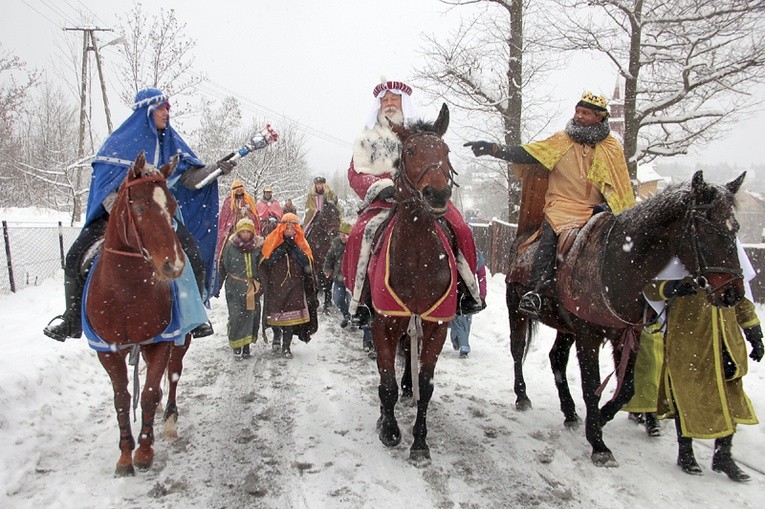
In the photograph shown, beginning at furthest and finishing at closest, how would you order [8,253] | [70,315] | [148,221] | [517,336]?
1. [8,253]
2. [517,336]
3. [70,315]
4. [148,221]

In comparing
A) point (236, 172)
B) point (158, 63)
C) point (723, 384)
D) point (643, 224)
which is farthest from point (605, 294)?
point (236, 172)

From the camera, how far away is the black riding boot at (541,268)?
14.8ft

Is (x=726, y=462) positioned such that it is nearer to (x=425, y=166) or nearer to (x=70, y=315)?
(x=425, y=166)

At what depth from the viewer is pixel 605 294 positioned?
391cm

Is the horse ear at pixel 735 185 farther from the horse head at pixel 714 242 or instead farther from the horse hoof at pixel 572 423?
the horse hoof at pixel 572 423

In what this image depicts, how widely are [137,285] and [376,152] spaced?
2.59m

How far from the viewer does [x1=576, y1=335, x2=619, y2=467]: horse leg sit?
4055 millimetres

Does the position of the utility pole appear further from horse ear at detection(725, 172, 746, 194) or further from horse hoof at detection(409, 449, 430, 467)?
horse ear at detection(725, 172, 746, 194)

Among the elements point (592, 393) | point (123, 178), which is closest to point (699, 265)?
point (592, 393)

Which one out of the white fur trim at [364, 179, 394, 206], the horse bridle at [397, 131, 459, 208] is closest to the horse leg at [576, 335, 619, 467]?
the horse bridle at [397, 131, 459, 208]

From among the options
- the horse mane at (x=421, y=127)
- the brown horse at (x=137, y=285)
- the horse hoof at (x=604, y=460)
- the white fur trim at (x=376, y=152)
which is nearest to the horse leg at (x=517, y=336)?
the horse hoof at (x=604, y=460)

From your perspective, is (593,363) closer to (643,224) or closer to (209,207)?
(643,224)

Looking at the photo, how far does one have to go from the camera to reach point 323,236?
11297 millimetres

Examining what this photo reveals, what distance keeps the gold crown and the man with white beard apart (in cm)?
164
